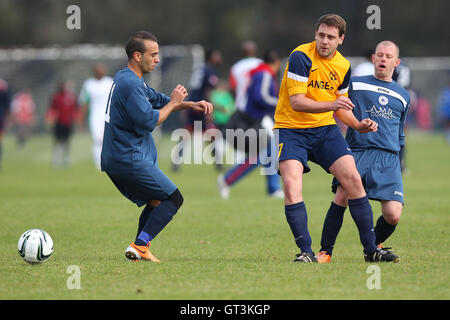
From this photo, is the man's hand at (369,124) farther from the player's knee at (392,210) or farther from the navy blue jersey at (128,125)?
the navy blue jersey at (128,125)

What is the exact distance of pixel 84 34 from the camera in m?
53.0

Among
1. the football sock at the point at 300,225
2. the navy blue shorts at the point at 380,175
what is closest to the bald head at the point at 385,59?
the navy blue shorts at the point at 380,175

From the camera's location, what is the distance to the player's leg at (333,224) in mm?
7387

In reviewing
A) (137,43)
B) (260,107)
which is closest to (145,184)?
(137,43)

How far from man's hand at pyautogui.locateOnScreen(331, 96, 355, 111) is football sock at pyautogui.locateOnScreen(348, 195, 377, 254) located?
0.86m

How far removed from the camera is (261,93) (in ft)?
42.7

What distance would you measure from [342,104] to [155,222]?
6.35 ft

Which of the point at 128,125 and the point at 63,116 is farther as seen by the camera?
the point at 63,116

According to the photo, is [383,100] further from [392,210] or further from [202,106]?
[202,106]

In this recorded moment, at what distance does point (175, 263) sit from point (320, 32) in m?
2.37

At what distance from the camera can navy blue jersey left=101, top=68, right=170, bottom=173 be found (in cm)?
680

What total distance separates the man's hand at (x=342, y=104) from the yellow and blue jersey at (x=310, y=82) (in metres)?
0.30

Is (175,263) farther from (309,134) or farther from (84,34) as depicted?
(84,34)
